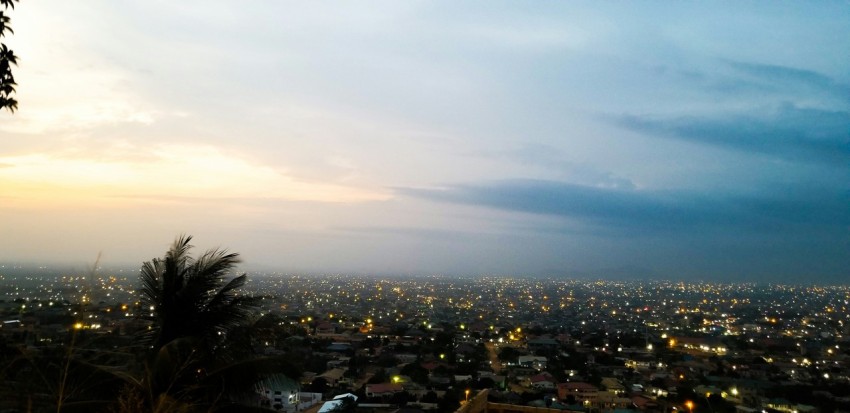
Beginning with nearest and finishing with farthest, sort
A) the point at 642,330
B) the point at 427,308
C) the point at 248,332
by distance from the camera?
the point at 248,332
the point at 642,330
the point at 427,308

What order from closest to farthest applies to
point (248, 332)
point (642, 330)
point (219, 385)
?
point (219, 385), point (248, 332), point (642, 330)

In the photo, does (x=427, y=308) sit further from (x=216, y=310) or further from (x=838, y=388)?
(x=216, y=310)

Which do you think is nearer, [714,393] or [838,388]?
[714,393]

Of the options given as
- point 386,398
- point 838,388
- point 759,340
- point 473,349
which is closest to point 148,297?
point 386,398

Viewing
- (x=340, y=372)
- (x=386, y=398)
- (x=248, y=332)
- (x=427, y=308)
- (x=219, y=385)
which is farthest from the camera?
(x=427, y=308)

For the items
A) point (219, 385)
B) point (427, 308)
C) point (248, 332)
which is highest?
point (248, 332)

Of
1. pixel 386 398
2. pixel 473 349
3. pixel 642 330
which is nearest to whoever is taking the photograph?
pixel 386 398

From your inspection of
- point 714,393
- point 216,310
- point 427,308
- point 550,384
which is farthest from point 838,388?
point 427,308

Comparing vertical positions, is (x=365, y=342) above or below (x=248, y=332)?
below

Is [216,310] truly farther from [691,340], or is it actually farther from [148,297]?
[691,340]
